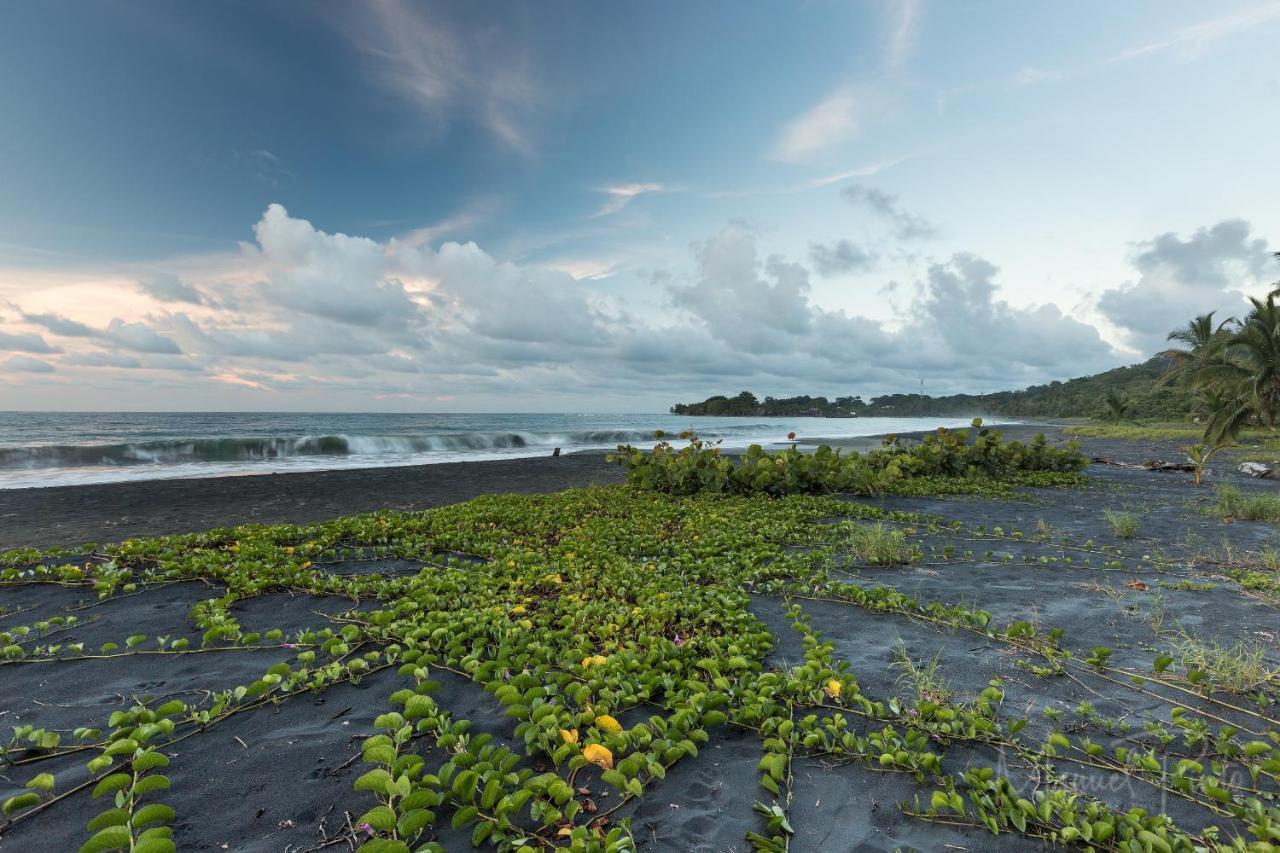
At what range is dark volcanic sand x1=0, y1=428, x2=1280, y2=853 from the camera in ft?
7.29

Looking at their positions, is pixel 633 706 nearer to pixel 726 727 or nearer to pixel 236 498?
pixel 726 727

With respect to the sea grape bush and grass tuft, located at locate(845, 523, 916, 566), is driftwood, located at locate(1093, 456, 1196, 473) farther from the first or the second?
grass tuft, located at locate(845, 523, 916, 566)

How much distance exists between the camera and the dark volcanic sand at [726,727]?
87.5 inches

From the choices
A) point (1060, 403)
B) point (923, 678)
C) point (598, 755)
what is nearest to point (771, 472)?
point (923, 678)

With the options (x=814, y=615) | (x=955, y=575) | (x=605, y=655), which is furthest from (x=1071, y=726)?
(x=955, y=575)

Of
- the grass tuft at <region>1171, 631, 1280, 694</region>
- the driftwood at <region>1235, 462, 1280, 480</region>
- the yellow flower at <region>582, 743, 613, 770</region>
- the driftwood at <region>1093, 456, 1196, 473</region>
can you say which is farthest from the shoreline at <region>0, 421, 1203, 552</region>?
the driftwood at <region>1235, 462, 1280, 480</region>

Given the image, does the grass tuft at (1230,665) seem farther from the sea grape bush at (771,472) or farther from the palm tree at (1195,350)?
the palm tree at (1195,350)

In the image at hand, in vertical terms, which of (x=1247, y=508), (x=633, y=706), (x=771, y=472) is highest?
(x=771, y=472)

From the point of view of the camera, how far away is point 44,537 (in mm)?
8484

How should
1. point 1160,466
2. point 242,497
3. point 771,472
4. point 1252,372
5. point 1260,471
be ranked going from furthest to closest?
point 1252,372 → point 1160,466 → point 1260,471 → point 242,497 → point 771,472

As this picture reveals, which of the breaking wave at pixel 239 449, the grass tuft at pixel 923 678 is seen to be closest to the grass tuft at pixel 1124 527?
the grass tuft at pixel 923 678

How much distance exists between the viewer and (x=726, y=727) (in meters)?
2.94

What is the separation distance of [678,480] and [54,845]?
9.25 m

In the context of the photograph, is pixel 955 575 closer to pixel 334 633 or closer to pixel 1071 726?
pixel 1071 726
